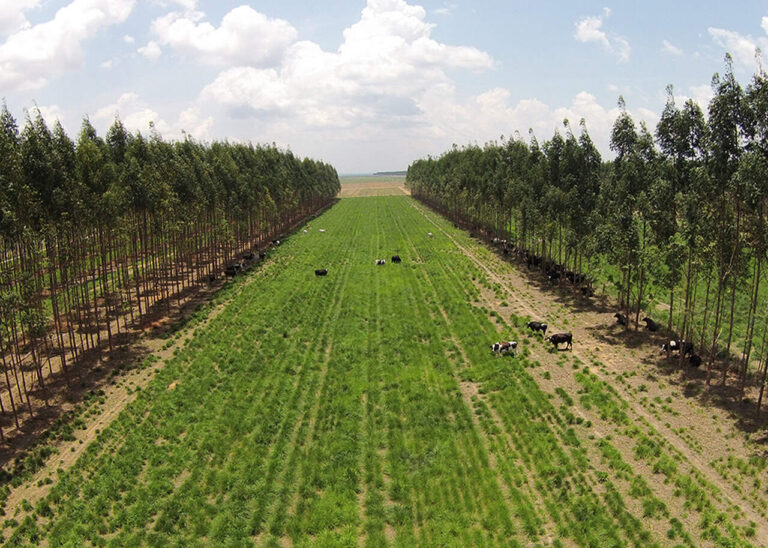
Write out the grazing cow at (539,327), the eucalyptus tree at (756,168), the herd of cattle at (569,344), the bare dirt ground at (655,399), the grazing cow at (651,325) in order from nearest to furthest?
the bare dirt ground at (655,399) → the eucalyptus tree at (756,168) → the herd of cattle at (569,344) → the grazing cow at (651,325) → the grazing cow at (539,327)

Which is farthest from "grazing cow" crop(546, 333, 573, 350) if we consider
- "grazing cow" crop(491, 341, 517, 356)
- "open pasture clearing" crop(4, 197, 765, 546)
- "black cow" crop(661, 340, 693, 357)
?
"black cow" crop(661, 340, 693, 357)

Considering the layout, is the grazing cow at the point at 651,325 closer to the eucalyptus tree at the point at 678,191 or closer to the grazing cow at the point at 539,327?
the eucalyptus tree at the point at 678,191

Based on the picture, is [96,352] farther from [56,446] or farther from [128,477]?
[128,477]

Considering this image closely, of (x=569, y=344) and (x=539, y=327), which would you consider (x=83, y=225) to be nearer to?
(x=539, y=327)

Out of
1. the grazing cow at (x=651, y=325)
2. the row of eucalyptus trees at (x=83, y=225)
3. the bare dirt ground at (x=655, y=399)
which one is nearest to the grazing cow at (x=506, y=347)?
the bare dirt ground at (x=655, y=399)

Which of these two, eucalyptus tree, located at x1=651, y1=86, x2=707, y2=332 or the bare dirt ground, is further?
eucalyptus tree, located at x1=651, y1=86, x2=707, y2=332

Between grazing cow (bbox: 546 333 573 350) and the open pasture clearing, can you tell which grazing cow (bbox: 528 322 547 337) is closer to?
the open pasture clearing
